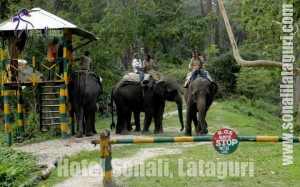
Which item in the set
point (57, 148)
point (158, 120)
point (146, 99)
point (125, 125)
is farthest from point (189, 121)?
point (57, 148)

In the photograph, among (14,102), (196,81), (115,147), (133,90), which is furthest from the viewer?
(14,102)

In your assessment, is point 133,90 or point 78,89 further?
point 133,90

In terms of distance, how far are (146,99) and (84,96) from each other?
2313mm

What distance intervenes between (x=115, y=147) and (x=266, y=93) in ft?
79.9

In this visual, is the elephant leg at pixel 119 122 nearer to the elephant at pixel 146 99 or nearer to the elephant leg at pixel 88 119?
the elephant at pixel 146 99

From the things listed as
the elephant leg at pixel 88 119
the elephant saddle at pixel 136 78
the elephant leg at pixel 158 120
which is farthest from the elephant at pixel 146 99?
the elephant leg at pixel 88 119

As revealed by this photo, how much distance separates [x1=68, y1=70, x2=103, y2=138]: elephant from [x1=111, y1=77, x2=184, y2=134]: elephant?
138 centimetres

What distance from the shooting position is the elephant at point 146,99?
17.7m

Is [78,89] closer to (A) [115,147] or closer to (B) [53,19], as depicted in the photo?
(B) [53,19]

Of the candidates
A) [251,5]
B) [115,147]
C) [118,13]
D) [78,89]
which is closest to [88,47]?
[118,13]

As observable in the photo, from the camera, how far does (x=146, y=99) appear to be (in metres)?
18.0

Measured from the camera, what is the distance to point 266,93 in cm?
3641

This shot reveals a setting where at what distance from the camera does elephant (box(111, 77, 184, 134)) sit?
17.7m

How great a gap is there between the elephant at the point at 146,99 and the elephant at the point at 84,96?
4.51 feet
